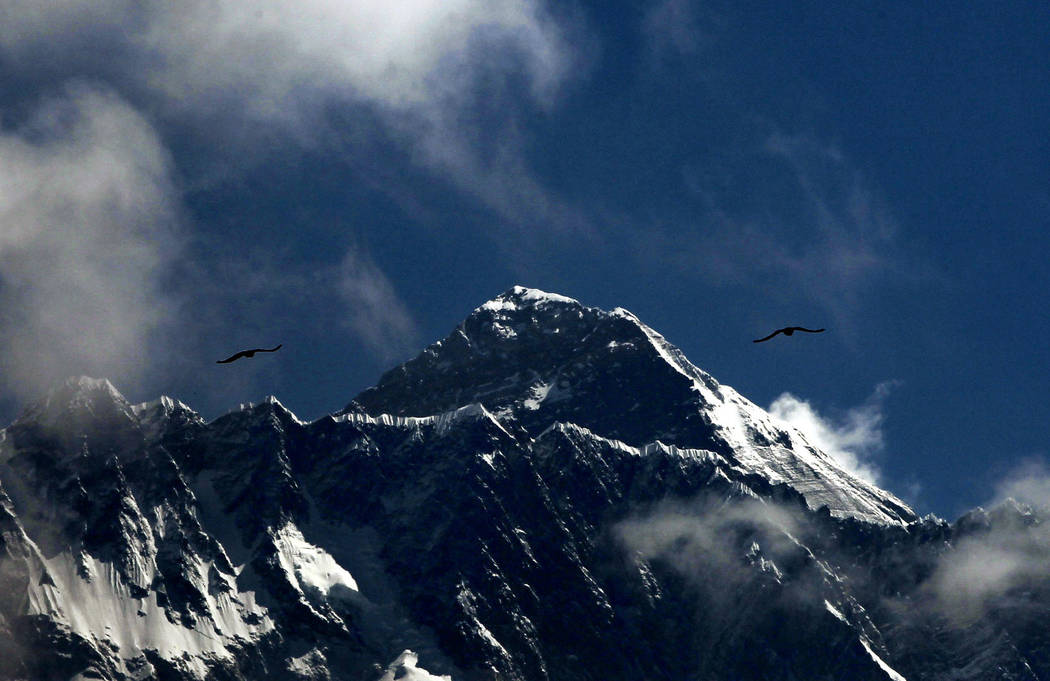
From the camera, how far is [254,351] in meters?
165

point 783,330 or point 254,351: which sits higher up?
point 783,330

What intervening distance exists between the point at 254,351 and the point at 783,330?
3717 centimetres

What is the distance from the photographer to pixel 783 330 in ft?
550
